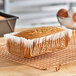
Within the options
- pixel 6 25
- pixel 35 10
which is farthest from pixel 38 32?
pixel 35 10

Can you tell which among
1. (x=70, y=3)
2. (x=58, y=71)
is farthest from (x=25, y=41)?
(x=70, y=3)

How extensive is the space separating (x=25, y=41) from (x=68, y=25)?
0.56 meters

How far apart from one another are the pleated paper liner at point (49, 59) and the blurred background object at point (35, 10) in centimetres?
230

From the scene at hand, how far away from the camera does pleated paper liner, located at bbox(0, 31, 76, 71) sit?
37.9 inches

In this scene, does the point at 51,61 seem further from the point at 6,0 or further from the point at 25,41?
the point at 6,0

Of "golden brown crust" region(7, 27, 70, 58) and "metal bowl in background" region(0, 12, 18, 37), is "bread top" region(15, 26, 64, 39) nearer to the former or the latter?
"golden brown crust" region(7, 27, 70, 58)

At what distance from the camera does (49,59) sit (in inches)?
41.0

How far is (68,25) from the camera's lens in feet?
4.91

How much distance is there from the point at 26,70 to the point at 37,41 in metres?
0.13

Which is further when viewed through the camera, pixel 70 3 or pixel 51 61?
pixel 70 3

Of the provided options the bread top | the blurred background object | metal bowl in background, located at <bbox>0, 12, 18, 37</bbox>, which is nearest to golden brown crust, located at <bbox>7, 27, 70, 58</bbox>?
the bread top

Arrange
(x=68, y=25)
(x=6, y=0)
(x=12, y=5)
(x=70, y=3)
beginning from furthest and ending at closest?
(x=70, y=3)
(x=12, y=5)
(x=6, y=0)
(x=68, y=25)

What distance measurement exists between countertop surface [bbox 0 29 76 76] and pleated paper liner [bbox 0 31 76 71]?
2 cm

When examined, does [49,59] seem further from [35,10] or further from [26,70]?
[35,10]
